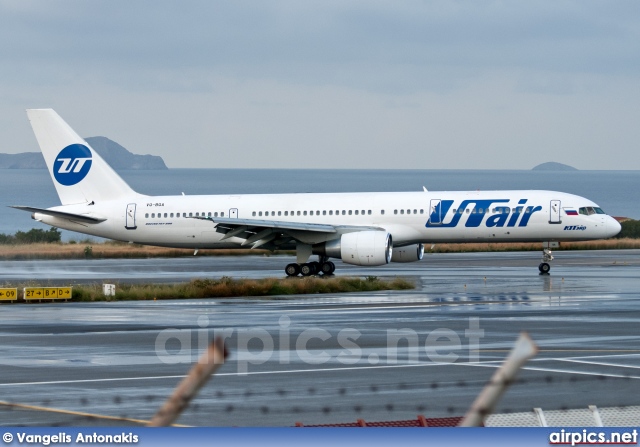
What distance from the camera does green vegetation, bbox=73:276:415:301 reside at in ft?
121

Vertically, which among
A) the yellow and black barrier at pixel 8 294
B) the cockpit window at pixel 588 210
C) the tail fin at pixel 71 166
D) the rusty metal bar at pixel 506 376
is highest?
the tail fin at pixel 71 166

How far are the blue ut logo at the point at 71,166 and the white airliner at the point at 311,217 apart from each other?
0.05 metres

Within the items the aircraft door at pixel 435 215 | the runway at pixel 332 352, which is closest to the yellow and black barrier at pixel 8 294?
the runway at pixel 332 352

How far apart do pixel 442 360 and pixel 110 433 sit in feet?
44.7

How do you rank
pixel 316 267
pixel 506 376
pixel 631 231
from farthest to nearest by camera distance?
pixel 631 231
pixel 316 267
pixel 506 376

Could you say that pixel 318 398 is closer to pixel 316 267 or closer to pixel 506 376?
pixel 506 376

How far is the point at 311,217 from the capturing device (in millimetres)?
48188

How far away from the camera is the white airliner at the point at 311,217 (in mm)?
45438

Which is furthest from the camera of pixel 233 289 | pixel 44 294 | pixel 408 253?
pixel 408 253

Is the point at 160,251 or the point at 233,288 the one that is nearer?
the point at 233,288

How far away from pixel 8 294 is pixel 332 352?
1850 cm

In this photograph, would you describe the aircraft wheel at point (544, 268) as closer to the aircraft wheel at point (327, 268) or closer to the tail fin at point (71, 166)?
the aircraft wheel at point (327, 268)

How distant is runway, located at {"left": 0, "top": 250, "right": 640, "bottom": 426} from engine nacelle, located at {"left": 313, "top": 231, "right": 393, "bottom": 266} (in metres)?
3.36
